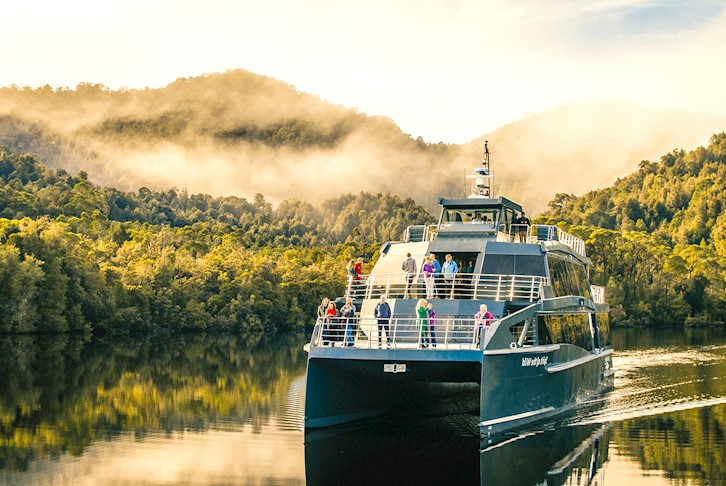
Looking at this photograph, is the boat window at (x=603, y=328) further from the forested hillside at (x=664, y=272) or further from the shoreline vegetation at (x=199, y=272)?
the forested hillside at (x=664, y=272)

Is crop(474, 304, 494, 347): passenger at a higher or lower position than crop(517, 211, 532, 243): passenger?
lower

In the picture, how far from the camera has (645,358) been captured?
5578cm

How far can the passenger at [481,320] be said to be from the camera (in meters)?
25.0

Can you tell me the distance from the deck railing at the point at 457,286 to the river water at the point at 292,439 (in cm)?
378

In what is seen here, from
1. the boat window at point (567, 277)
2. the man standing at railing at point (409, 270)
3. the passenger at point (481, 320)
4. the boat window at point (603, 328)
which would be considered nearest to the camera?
the passenger at point (481, 320)

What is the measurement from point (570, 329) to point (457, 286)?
4335mm

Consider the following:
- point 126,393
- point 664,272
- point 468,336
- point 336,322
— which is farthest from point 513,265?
point 664,272

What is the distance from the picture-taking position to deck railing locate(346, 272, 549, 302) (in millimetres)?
28625

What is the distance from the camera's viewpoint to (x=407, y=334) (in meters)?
28.4

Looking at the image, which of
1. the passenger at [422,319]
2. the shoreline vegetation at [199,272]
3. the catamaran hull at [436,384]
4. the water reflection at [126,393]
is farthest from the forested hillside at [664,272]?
the passenger at [422,319]

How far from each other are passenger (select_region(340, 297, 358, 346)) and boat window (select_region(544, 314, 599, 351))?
18.4 feet

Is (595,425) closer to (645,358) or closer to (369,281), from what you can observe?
(369,281)

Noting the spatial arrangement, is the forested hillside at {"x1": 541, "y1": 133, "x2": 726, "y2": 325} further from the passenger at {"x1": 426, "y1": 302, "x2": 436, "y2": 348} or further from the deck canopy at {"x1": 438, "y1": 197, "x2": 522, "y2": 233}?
the passenger at {"x1": 426, "y1": 302, "x2": 436, "y2": 348}

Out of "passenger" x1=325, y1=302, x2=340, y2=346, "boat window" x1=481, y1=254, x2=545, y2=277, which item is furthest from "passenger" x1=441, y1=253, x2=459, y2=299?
"passenger" x1=325, y1=302, x2=340, y2=346
